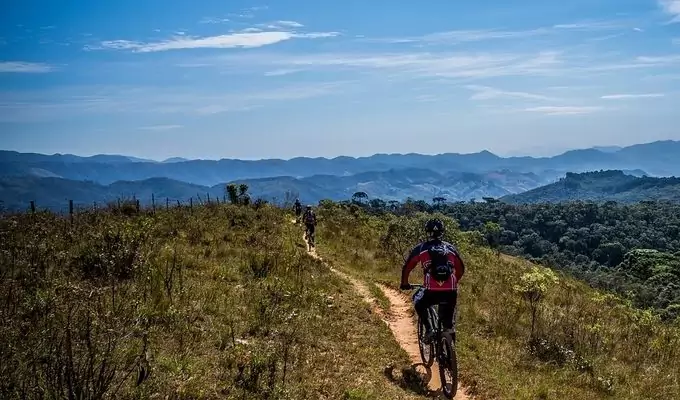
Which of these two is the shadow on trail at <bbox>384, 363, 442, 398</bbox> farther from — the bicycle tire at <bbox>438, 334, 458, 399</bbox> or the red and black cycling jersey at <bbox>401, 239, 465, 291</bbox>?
the red and black cycling jersey at <bbox>401, 239, 465, 291</bbox>

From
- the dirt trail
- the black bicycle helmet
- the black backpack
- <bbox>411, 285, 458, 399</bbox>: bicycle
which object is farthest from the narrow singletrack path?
the black bicycle helmet

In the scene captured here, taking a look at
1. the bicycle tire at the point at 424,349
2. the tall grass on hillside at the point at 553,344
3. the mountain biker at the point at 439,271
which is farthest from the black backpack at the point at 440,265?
the tall grass on hillside at the point at 553,344

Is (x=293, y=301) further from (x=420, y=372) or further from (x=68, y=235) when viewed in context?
(x=68, y=235)

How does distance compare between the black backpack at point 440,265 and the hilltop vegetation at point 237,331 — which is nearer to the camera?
the hilltop vegetation at point 237,331

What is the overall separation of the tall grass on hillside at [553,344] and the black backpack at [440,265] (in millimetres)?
2227

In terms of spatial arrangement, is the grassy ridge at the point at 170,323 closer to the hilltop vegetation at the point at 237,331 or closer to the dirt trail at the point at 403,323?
the hilltop vegetation at the point at 237,331

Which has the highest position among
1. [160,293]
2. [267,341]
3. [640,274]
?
[160,293]

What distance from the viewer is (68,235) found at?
13.6 m

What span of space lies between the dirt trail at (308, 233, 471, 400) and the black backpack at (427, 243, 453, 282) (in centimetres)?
204

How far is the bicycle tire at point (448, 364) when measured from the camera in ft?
26.7

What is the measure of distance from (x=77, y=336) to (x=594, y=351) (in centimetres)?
1055

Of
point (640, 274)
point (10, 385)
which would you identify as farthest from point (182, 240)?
point (640, 274)

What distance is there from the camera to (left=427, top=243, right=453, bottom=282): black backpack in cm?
804

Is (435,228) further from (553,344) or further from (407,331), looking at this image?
(553,344)
